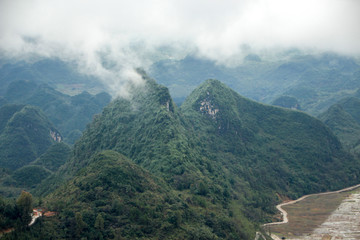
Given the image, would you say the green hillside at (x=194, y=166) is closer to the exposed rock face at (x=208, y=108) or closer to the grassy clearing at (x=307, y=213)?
the exposed rock face at (x=208, y=108)

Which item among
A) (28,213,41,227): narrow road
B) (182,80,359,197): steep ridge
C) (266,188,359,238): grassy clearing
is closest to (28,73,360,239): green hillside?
(182,80,359,197): steep ridge

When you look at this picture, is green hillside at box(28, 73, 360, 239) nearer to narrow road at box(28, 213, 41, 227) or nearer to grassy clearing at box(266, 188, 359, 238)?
narrow road at box(28, 213, 41, 227)

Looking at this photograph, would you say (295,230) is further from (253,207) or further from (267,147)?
(267,147)

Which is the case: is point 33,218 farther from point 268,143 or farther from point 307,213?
point 268,143

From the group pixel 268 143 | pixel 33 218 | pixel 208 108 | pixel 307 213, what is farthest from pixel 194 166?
pixel 268 143

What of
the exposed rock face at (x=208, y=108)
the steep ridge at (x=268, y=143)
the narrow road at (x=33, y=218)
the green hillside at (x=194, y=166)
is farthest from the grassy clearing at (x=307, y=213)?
the narrow road at (x=33, y=218)

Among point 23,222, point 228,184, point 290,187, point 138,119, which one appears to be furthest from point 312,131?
point 23,222
